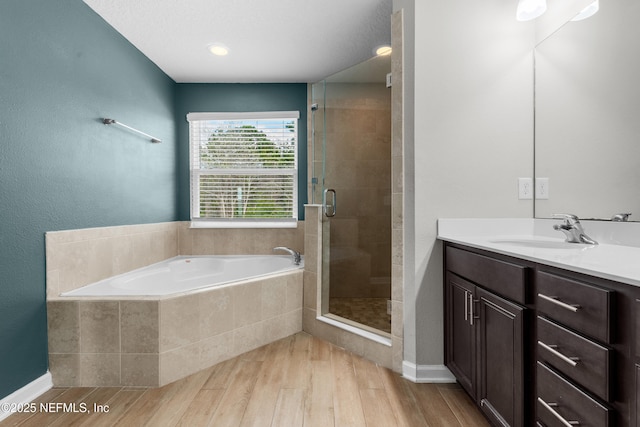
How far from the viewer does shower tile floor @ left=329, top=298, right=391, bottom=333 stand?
221 cm

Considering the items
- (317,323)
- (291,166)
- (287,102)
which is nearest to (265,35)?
(287,102)

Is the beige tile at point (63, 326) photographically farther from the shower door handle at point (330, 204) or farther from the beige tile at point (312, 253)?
the shower door handle at point (330, 204)

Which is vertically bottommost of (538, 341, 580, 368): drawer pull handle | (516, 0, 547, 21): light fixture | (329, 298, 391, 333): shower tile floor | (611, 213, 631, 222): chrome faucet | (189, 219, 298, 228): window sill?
(329, 298, 391, 333): shower tile floor

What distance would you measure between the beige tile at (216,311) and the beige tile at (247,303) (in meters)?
0.04

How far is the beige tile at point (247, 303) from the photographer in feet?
7.49

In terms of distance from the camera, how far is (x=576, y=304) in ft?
3.08

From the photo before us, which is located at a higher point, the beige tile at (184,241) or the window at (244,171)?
the window at (244,171)

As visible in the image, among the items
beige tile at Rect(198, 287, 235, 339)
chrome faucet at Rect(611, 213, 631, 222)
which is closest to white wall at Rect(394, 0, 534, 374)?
chrome faucet at Rect(611, 213, 631, 222)

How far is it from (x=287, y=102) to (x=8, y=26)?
228 centimetres

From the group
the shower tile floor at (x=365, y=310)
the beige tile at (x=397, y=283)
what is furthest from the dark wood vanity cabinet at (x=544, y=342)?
the shower tile floor at (x=365, y=310)

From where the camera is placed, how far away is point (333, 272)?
2.65m

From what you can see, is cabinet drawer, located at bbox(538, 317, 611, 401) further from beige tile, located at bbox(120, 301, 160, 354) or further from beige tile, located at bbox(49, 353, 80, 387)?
beige tile, located at bbox(49, 353, 80, 387)

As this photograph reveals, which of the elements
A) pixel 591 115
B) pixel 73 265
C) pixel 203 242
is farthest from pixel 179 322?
pixel 591 115

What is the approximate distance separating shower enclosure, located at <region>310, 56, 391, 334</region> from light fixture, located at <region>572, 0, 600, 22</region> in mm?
1026
